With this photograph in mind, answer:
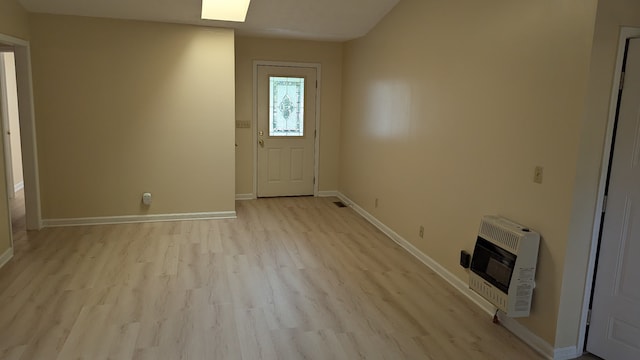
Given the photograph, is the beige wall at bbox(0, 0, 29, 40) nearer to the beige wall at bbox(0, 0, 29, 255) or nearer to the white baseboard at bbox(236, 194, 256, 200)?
the beige wall at bbox(0, 0, 29, 255)

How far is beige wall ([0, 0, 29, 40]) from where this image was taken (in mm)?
4113

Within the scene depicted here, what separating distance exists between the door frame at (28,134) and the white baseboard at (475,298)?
393 cm

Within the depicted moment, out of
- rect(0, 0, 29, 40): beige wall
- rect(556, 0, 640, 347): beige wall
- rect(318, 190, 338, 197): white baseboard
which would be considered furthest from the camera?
rect(318, 190, 338, 197): white baseboard

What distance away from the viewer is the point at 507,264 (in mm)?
2838

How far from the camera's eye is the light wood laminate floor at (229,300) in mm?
2750

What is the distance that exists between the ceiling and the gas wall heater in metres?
2.92

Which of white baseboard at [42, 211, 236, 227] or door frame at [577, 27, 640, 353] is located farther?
white baseboard at [42, 211, 236, 227]

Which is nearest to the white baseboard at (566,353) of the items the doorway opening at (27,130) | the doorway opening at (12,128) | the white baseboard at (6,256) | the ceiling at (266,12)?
the ceiling at (266,12)

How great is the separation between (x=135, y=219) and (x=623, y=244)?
16.1 ft

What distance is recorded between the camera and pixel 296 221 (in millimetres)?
5680

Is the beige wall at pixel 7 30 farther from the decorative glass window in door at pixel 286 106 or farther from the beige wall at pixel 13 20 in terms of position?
the decorative glass window in door at pixel 286 106

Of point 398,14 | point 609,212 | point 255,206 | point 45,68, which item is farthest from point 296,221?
point 609,212

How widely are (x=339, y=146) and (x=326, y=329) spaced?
4435 millimetres

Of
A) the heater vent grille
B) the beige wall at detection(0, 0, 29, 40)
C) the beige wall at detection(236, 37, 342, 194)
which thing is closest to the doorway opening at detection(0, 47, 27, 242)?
the beige wall at detection(0, 0, 29, 40)
